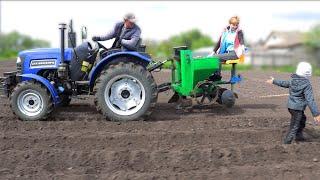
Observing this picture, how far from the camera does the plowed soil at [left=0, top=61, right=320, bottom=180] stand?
6.24 metres

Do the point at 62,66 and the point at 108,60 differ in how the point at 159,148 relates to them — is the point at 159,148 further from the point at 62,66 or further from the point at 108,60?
the point at 62,66

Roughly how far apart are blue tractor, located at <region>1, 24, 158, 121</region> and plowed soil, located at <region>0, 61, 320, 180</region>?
0.28 m

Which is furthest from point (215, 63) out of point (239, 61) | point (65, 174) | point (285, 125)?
point (65, 174)

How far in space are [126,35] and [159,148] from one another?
2.29m

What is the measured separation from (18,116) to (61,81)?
892 mm

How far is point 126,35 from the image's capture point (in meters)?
8.50

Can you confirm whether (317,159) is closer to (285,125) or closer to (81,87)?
(285,125)

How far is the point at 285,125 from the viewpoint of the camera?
8102mm

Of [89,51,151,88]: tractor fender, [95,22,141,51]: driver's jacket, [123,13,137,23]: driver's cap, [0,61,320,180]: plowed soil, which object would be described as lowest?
[0,61,320,180]: plowed soil

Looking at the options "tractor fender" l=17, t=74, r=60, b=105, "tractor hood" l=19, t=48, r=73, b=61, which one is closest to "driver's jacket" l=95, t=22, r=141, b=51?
"tractor hood" l=19, t=48, r=73, b=61

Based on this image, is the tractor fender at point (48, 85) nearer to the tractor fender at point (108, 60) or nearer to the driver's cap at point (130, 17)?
the tractor fender at point (108, 60)

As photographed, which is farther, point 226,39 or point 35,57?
point 226,39

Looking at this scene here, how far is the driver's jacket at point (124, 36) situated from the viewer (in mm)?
8406

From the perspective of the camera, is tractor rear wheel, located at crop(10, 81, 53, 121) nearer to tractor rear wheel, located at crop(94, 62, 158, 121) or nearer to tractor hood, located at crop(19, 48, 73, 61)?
tractor hood, located at crop(19, 48, 73, 61)
